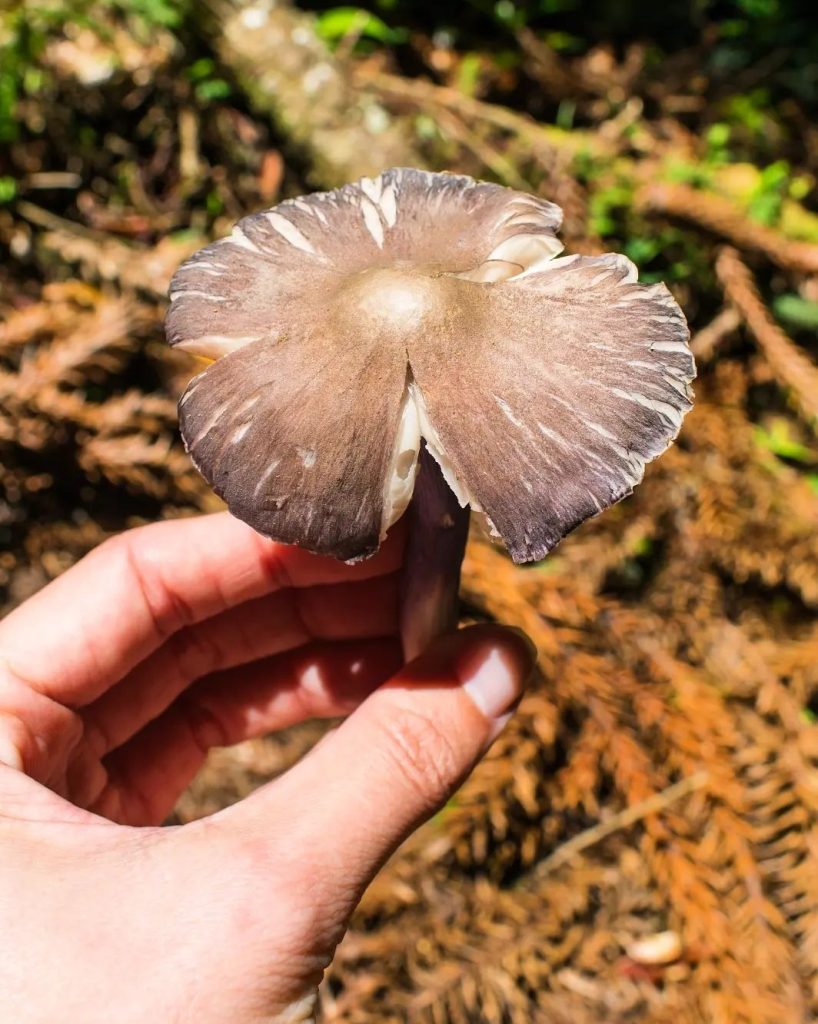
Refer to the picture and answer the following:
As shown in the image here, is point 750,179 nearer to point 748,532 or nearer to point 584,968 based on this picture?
point 748,532

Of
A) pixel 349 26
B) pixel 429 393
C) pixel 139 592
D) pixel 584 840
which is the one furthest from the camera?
pixel 349 26

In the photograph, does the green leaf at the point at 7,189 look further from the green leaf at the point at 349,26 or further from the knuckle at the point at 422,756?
the knuckle at the point at 422,756

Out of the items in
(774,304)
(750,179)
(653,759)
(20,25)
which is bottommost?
(653,759)

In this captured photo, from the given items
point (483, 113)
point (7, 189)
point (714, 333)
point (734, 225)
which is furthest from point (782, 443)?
A: point (7, 189)

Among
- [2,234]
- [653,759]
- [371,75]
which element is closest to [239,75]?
[371,75]

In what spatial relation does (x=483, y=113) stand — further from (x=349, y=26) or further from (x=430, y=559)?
(x=430, y=559)
